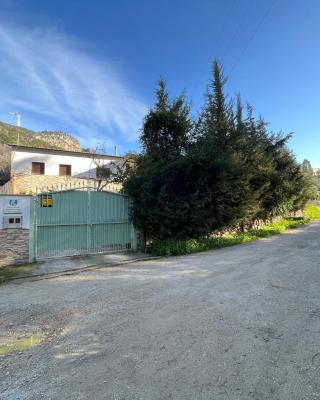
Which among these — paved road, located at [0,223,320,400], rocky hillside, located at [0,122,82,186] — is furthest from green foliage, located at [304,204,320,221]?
rocky hillside, located at [0,122,82,186]

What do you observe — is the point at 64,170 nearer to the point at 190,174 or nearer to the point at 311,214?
the point at 190,174

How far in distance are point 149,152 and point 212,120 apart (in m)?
4.95

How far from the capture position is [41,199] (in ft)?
27.3

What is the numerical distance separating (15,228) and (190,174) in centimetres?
605

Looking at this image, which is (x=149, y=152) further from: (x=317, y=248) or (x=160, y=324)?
(x=160, y=324)

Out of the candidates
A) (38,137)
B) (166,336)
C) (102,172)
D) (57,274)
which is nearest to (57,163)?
(102,172)

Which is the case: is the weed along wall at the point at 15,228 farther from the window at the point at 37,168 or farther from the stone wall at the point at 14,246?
the window at the point at 37,168

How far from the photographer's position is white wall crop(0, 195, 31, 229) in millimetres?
7637

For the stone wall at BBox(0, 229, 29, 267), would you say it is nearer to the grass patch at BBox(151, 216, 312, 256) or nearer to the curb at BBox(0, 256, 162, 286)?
the curb at BBox(0, 256, 162, 286)

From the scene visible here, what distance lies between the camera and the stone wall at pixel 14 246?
7629 millimetres

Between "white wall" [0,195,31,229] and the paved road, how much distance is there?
2.10 m

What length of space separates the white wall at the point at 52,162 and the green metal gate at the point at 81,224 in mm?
18970

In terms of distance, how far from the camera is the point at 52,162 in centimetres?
2859

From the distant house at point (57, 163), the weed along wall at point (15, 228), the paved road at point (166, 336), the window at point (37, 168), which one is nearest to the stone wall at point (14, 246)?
the weed along wall at point (15, 228)
